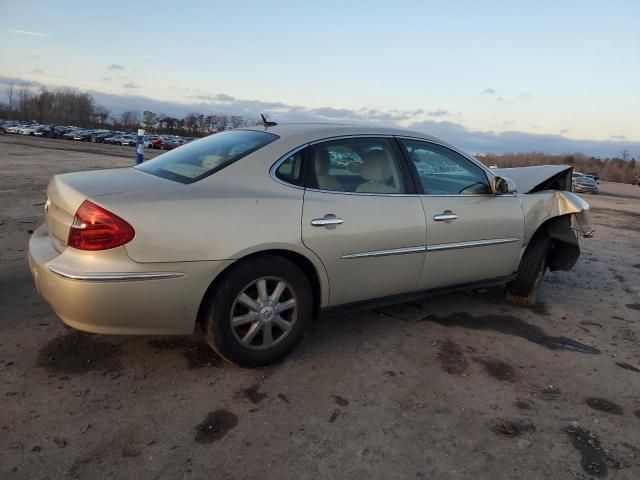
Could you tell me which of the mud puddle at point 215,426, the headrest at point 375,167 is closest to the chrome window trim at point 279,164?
the headrest at point 375,167

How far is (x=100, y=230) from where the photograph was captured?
2.76m

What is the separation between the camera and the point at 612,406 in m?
3.14

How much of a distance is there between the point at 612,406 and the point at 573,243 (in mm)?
2162

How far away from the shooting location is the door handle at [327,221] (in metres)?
3.30

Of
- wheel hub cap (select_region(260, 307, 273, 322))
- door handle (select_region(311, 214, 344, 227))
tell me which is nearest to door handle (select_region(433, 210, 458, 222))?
door handle (select_region(311, 214, 344, 227))

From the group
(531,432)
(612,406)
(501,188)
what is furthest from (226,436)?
(501,188)

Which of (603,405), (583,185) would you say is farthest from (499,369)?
(583,185)

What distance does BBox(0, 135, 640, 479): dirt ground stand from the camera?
2.43 metres

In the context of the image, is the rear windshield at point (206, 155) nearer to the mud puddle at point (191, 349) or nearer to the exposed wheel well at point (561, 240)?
the mud puddle at point (191, 349)

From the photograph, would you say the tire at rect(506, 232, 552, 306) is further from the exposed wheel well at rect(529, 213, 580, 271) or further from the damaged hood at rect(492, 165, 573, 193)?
the damaged hood at rect(492, 165, 573, 193)

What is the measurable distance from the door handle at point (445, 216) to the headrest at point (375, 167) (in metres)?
0.50

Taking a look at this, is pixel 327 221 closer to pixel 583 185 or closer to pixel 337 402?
pixel 337 402

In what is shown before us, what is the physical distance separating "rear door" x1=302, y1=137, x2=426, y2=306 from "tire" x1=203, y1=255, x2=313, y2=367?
0.24 meters

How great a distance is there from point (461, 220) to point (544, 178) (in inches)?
59.3
